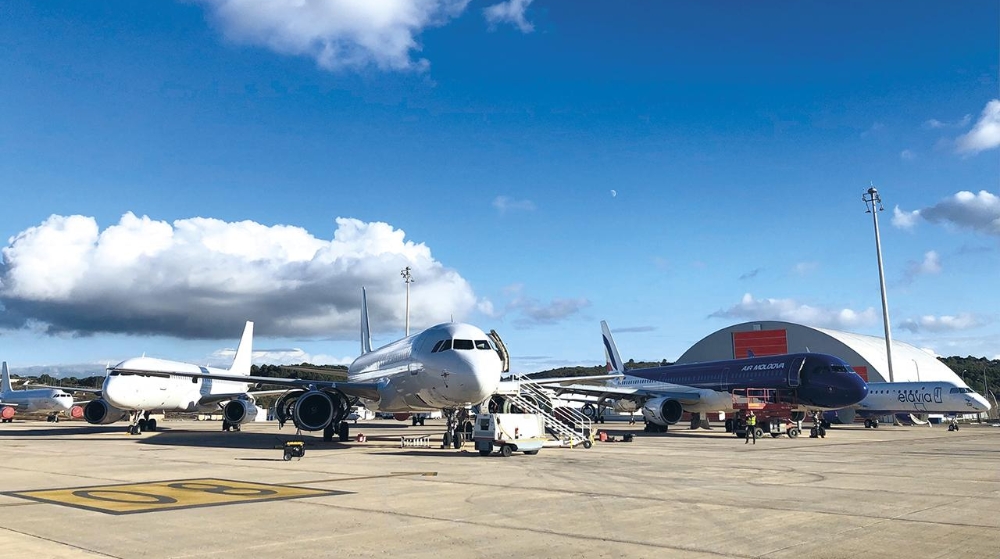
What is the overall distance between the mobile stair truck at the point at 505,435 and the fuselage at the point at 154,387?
16.4 m

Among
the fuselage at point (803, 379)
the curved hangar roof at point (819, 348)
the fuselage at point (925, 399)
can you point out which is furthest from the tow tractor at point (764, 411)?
the curved hangar roof at point (819, 348)

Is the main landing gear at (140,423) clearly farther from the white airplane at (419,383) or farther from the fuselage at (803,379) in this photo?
the fuselage at (803,379)

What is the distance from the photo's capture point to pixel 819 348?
3145 inches

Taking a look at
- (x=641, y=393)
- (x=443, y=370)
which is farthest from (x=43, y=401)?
(x=443, y=370)

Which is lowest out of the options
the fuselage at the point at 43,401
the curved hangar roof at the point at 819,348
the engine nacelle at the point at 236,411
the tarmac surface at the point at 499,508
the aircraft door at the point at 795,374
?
the tarmac surface at the point at 499,508

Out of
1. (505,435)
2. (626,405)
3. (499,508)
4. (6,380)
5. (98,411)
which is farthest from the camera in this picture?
(6,380)

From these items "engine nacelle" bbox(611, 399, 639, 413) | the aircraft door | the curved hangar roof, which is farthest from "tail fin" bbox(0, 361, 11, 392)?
the curved hangar roof

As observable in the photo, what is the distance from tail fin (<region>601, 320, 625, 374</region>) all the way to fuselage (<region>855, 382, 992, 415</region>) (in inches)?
792

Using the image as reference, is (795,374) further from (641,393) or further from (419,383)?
(419,383)

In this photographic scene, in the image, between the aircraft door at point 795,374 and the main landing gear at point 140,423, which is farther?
the main landing gear at point 140,423

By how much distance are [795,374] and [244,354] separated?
122ft

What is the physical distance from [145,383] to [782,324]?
7005 centimetres

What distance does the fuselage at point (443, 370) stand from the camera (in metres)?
23.5

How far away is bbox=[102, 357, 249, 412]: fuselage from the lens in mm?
34750
